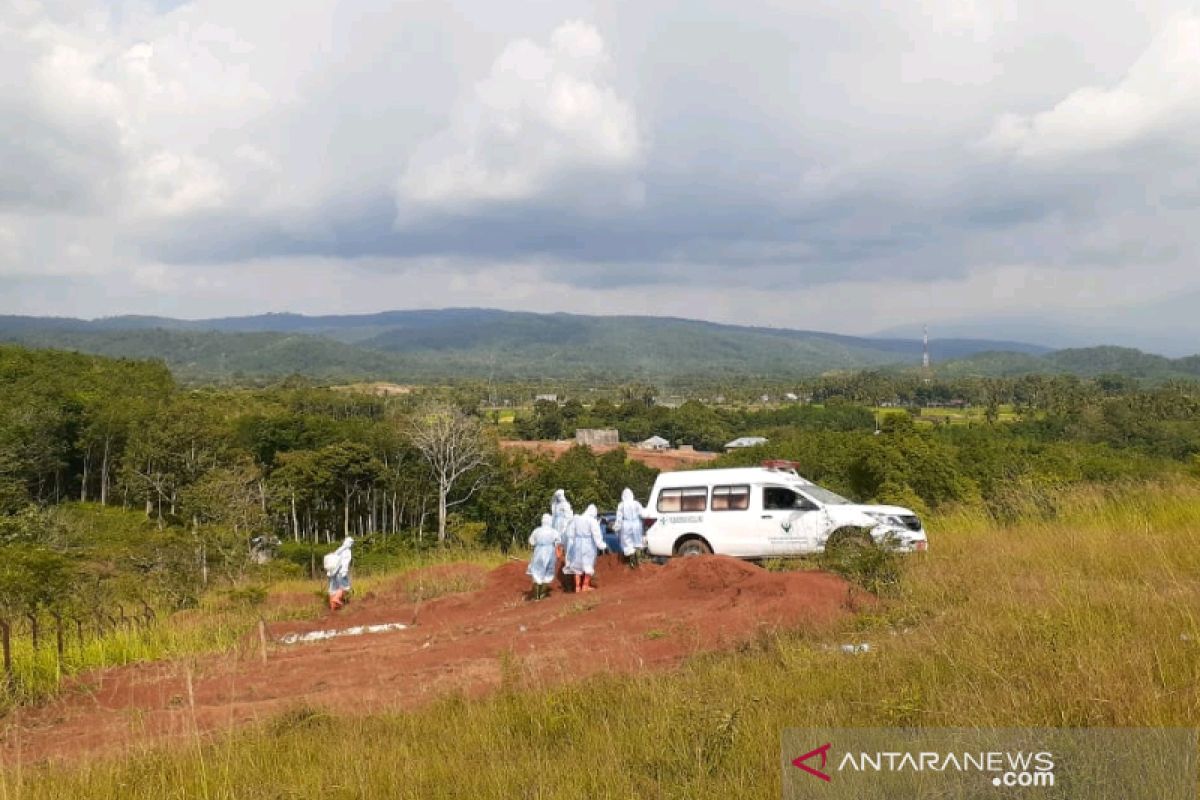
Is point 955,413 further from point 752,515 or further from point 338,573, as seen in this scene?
point 338,573

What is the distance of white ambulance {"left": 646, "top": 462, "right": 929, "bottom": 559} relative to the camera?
1209 centimetres

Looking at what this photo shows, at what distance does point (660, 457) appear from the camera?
3381 inches

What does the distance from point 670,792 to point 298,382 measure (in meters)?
168

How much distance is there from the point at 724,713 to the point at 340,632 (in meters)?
8.81

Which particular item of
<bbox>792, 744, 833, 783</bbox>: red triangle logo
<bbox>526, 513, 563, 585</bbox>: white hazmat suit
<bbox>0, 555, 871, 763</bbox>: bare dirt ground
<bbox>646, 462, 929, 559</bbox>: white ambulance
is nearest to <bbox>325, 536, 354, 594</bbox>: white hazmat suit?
<bbox>0, 555, 871, 763</bbox>: bare dirt ground

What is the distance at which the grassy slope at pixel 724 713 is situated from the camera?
4.12m

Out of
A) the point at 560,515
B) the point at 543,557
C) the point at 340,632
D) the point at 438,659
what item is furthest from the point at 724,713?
the point at 560,515

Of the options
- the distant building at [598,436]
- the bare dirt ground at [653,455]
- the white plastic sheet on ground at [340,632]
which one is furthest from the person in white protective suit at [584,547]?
the distant building at [598,436]

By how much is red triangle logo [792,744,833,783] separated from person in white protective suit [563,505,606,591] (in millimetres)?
8830

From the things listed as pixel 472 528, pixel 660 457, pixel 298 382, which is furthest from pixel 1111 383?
pixel 298 382

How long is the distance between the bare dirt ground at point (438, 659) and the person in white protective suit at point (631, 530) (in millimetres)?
2288

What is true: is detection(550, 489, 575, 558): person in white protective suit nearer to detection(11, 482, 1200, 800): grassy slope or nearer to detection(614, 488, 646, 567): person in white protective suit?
detection(614, 488, 646, 567): person in white protective suit

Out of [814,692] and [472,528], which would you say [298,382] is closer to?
[472,528]

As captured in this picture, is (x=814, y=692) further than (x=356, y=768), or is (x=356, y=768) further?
(x=814, y=692)
